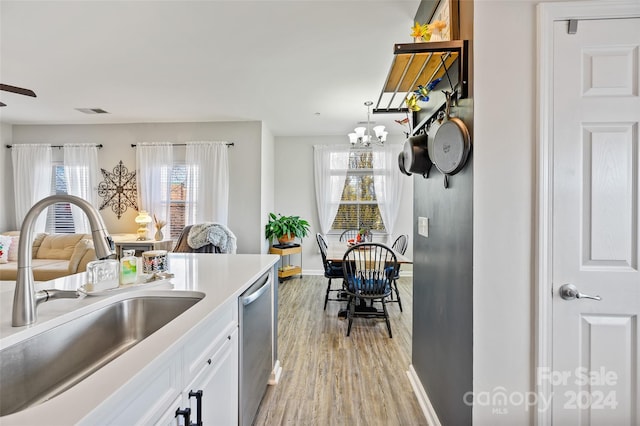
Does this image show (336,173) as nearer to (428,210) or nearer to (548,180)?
(428,210)

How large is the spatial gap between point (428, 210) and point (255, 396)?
150 centimetres

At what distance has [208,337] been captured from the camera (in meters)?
1.08

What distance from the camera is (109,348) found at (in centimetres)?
115

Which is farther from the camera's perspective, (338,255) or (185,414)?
(338,255)

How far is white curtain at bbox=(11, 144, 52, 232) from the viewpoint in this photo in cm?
493

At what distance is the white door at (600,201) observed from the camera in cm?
123

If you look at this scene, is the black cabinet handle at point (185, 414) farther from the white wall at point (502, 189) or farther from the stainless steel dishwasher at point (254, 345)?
the white wall at point (502, 189)

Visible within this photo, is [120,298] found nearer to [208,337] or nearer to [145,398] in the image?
[208,337]

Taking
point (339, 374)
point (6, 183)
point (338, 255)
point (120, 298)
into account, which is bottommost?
point (339, 374)

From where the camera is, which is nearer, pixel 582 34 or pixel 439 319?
pixel 582 34

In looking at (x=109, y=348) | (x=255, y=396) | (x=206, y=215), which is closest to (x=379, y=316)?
(x=255, y=396)

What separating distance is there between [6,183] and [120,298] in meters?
5.97

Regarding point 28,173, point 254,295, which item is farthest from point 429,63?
point 28,173

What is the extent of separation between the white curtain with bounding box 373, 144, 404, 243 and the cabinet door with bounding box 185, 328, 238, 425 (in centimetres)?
440
